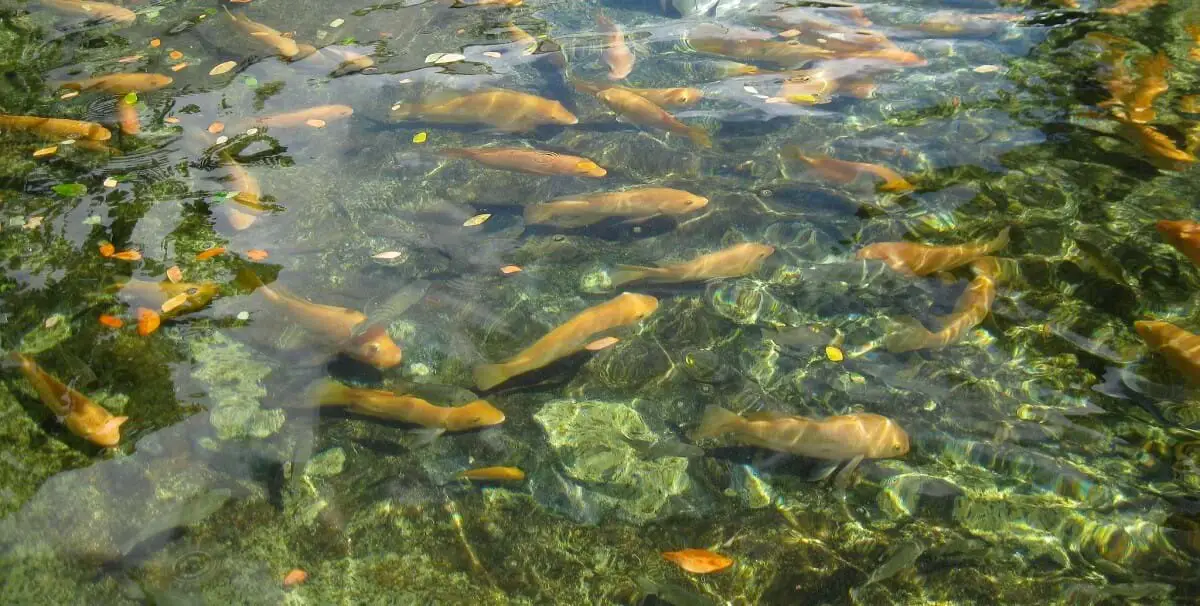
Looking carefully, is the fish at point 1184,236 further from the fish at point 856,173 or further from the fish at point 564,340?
the fish at point 564,340

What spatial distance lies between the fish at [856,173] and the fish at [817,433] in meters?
2.30

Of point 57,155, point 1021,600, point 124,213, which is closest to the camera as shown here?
point 1021,600

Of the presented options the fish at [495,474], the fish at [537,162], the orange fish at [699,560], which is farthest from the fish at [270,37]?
the orange fish at [699,560]

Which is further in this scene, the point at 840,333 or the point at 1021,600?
the point at 840,333

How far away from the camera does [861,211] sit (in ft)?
18.0

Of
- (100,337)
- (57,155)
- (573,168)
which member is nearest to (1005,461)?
(573,168)

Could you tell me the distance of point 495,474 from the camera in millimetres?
3893

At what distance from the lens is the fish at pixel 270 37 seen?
7582mm

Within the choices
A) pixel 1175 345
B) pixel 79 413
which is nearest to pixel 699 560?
pixel 1175 345

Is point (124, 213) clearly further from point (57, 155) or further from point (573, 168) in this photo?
point (573, 168)

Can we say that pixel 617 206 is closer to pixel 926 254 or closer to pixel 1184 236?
pixel 926 254

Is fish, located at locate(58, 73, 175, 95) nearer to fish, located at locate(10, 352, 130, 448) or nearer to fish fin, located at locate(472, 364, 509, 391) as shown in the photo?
fish, located at locate(10, 352, 130, 448)

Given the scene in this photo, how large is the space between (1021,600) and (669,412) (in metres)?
1.79

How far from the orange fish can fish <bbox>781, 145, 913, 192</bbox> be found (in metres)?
3.24
